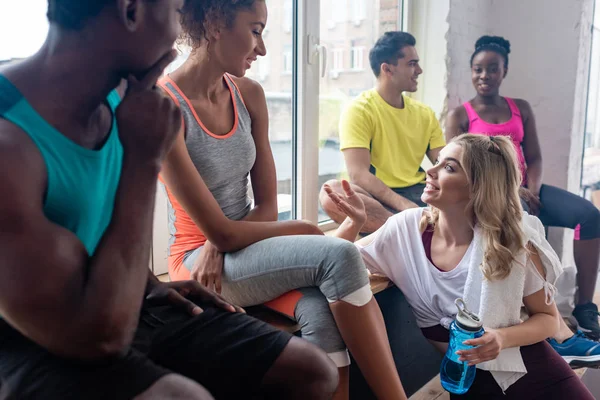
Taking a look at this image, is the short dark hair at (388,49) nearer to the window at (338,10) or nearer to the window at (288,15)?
the window at (338,10)

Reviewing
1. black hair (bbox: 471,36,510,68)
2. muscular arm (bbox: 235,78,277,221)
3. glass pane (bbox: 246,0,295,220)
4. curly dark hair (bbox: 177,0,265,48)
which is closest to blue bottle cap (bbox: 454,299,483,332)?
muscular arm (bbox: 235,78,277,221)

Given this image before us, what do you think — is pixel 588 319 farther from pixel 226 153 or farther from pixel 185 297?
pixel 185 297

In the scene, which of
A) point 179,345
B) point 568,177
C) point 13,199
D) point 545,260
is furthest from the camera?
point 568,177

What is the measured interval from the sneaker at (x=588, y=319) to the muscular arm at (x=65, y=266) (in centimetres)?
199

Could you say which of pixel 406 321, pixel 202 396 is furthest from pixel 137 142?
pixel 406 321

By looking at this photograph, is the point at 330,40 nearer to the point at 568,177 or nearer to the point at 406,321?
the point at 406,321

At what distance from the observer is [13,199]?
64cm

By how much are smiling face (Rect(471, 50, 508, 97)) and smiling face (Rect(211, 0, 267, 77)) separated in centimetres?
154

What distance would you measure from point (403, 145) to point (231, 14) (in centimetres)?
117

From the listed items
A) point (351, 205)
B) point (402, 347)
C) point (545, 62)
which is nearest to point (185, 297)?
point (351, 205)

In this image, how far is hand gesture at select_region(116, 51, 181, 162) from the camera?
2.36 feet

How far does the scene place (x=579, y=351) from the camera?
178 cm

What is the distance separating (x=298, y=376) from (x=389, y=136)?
1.49m

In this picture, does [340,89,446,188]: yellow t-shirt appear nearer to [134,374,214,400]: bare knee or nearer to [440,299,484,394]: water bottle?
[440,299,484,394]: water bottle
